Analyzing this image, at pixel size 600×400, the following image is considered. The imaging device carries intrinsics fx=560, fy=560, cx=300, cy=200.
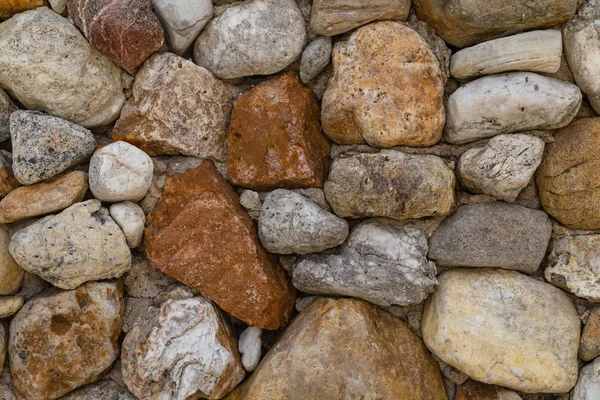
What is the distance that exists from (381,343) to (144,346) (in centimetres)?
78

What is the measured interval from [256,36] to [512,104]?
842 millimetres

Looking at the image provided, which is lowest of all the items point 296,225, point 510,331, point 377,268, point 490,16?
point 510,331

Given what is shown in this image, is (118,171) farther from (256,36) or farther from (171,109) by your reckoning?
(256,36)

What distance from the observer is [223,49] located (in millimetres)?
1875

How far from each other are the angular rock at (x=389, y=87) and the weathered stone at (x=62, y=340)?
102cm

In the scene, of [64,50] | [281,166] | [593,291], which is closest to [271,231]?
[281,166]

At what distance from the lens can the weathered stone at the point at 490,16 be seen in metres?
1.68

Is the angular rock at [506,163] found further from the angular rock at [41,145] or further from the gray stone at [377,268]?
the angular rock at [41,145]

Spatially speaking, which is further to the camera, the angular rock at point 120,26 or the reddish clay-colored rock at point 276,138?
the reddish clay-colored rock at point 276,138

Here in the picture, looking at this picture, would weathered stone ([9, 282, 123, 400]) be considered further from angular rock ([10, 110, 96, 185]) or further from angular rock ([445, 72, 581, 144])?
angular rock ([445, 72, 581, 144])

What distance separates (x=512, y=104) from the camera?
5.66ft

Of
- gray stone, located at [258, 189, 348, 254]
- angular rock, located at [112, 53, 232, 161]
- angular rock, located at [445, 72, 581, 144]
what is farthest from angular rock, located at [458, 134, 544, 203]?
angular rock, located at [112, 53, 232, 161]

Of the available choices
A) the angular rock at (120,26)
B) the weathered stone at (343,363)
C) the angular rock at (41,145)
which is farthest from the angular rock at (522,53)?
the angular rock at (41,145)

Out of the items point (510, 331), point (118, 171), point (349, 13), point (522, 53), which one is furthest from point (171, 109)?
point (510, 331)
